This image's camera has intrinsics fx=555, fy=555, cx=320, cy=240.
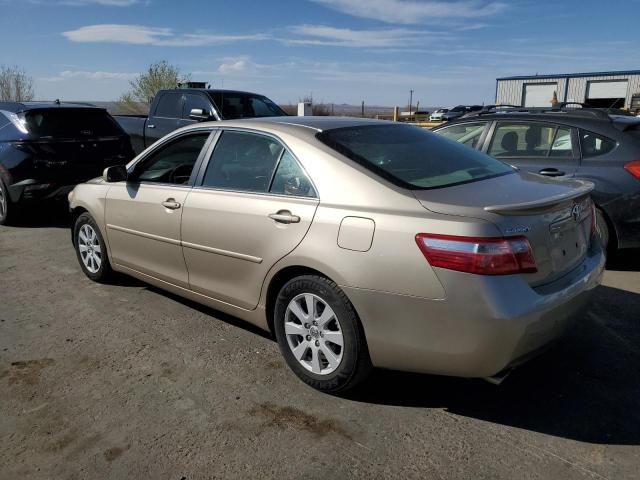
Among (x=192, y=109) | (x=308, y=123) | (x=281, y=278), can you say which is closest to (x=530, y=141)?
(x=308, y=123)

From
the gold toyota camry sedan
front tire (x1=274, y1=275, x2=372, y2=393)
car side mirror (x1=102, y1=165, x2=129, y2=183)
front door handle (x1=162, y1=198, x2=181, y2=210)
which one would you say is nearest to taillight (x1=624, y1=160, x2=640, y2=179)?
the gold toyota camry sedan

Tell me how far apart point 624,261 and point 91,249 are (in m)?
5.39

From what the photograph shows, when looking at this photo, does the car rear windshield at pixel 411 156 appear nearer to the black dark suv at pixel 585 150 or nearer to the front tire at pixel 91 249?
the black dark suv at pixel 585 150

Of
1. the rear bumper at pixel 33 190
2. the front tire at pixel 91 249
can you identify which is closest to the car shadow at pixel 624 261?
the front tire at pixel 91 249

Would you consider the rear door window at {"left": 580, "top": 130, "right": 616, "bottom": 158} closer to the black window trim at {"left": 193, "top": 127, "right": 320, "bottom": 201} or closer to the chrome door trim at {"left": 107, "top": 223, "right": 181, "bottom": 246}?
the black window trim at {"left": 193, "top": 127, "right": 320, "bottom": 201}

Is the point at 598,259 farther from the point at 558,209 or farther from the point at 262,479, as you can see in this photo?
the point at 262,479

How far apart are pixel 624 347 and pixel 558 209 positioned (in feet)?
4.86

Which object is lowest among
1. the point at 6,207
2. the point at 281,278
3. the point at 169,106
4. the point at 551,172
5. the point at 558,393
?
the point at 558,393

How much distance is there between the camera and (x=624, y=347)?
378 cm

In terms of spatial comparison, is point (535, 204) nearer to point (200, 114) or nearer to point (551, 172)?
point (551, 172)

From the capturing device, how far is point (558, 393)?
3203 mm

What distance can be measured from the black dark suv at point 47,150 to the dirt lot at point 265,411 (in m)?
3.58

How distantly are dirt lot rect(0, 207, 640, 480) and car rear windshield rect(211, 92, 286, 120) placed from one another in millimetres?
6106

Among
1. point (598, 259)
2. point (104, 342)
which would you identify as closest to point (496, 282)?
point (598, 259)
